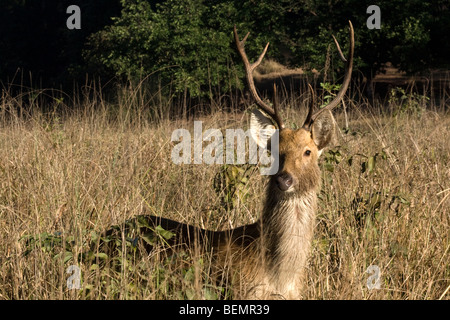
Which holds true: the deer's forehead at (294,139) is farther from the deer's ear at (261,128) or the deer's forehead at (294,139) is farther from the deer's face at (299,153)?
the deer's ear at (261,128)

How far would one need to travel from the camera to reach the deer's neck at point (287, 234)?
3.32 m

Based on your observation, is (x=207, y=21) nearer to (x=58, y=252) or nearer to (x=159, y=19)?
(x=159, y=19)

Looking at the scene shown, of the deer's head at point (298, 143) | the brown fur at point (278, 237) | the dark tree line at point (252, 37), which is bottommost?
the brown fur at point (278, 237)

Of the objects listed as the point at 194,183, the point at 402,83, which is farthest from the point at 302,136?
the point at 402,83

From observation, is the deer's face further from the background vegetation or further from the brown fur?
the background vegetation

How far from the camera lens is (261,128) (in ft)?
12.6

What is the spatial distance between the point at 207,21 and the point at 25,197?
17.6m

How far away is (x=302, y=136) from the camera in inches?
143

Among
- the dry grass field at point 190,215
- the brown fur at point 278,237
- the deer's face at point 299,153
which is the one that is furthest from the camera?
the deer's face at point 299,153

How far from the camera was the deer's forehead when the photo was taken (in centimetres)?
358

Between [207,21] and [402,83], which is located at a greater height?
[207,21]

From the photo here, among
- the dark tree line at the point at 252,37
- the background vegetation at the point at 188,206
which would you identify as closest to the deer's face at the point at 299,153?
the background vegetation at the point at 188,206

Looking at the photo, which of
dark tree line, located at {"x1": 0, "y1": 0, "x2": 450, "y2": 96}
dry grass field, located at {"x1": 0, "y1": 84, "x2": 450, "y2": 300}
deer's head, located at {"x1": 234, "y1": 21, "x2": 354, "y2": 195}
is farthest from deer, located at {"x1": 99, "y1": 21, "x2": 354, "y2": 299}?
dark tree line, located at {"x1": 0, "y1": 0, "x2": 450, "y2": 96}

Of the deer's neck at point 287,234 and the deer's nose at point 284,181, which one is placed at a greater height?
the deer's nose at point 284,181
